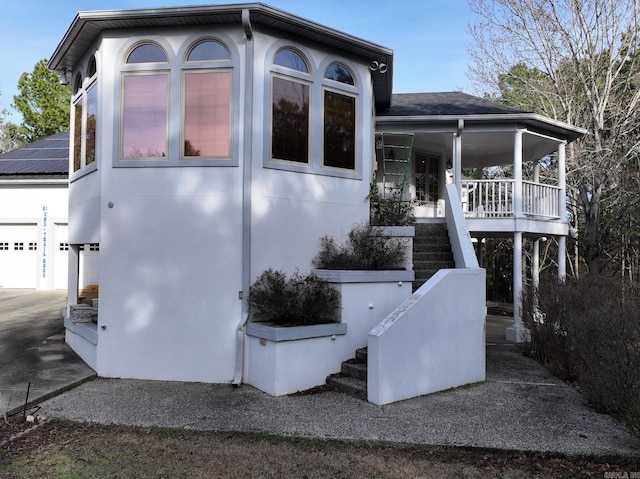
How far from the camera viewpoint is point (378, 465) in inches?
159

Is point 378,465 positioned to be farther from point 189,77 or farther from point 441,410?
point 189,77

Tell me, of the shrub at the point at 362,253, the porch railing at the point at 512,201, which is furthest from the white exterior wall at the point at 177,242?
the porch railing at the point at 512,201

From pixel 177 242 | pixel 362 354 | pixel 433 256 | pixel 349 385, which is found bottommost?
pixel 349 385

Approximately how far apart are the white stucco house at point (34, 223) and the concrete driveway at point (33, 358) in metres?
3.75

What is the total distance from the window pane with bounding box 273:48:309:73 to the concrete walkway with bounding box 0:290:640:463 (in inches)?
183

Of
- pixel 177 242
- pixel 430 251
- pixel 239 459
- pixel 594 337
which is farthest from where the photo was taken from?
pixel 430 251

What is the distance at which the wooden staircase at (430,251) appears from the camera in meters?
7.93

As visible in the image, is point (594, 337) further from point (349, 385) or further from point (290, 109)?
point (290, 109)

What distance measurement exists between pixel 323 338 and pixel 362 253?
62.7 inches

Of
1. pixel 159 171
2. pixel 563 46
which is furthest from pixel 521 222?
pixel 563 46

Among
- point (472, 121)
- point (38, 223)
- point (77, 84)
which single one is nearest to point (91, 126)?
point (77, 84)

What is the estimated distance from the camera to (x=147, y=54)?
22.7ft

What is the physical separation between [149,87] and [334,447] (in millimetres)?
5486

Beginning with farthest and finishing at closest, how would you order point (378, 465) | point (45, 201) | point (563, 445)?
point (45, 201), point (563, 445), point (378, 465)
